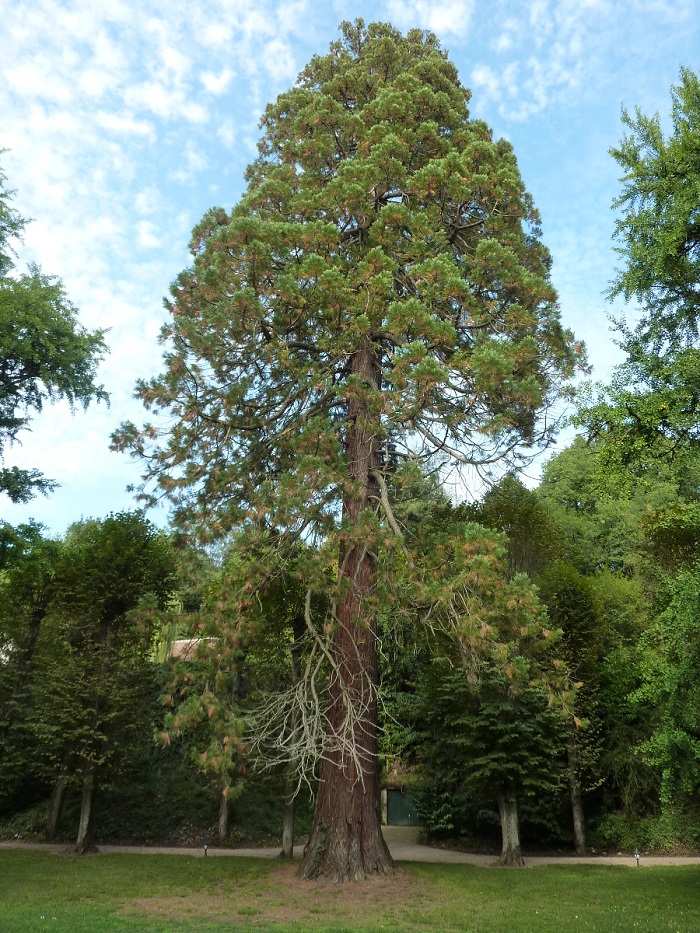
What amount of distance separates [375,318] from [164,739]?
660cm

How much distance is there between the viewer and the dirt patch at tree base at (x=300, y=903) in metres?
7.73

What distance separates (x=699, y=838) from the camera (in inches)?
624

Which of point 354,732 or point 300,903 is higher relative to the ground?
point 354,732

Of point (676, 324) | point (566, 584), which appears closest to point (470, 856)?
point (566, 584)

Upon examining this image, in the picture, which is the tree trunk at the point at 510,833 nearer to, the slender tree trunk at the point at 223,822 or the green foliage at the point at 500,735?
the green foliage at the point at 500,735

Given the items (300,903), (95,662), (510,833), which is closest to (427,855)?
(510,833)

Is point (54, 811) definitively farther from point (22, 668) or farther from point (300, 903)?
point (300, 903)

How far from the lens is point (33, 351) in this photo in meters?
14.1

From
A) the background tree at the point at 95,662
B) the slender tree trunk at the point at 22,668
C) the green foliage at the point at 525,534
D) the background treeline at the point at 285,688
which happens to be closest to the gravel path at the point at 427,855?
the background treeline at the point at 285,688

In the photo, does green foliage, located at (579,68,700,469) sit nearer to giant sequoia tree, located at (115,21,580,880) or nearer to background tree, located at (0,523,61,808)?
giant sequoia tree, located at (115,21,580,880)

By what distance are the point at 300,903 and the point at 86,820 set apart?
8763 mm

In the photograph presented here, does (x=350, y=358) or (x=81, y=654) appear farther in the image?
(x=81, y=654)

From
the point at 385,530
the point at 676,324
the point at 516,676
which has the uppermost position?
the point at 676,324

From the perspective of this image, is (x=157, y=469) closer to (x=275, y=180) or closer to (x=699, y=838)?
(x=275, y=180)
